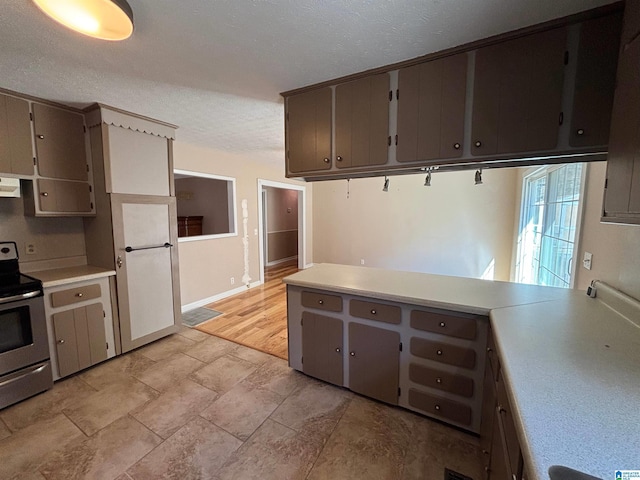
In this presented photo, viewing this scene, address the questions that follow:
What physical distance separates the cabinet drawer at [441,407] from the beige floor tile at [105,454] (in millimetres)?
1719

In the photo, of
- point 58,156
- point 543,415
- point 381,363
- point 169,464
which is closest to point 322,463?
point 381,363

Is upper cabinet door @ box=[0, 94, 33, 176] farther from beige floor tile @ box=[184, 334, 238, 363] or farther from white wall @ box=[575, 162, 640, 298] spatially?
white wall @ box=[575, 162, 640, 298]

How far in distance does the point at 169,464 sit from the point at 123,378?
117 centimetres

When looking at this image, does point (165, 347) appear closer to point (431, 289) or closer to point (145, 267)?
point (145, 267)

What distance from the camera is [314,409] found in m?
1.98

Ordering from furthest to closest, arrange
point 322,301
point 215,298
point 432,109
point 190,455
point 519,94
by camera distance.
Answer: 1. point 215,298
2. point 322,301
3. point 432,109
4. point 190,455
5. point 519,94

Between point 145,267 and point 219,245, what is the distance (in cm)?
152

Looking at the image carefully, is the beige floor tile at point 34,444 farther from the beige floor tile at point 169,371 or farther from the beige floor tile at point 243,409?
the beige floor tile at point 243,409

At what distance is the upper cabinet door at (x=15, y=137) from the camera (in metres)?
2.10

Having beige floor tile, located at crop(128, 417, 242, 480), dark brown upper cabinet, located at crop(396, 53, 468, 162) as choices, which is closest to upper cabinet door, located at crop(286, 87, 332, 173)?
dark brown upper cabinet, located at crop(396, 53, 468, 162)

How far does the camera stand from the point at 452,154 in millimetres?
1687

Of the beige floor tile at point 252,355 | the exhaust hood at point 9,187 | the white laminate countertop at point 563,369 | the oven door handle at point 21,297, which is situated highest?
the exhaust hood at point 9,187

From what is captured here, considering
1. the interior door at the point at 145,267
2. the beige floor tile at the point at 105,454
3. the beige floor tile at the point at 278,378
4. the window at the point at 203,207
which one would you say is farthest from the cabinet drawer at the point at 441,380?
the window at the point at 203,207

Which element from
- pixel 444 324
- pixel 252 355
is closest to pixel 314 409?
pixel 252 355
